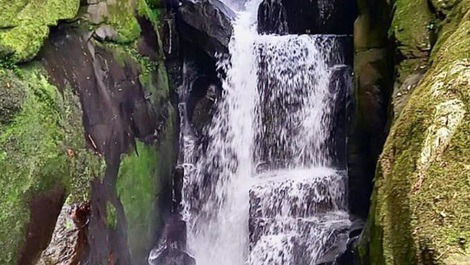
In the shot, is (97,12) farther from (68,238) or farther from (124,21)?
(68,238)

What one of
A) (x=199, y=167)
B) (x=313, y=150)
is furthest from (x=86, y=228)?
(x=313, y=150)

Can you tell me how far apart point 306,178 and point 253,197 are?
2.89ft

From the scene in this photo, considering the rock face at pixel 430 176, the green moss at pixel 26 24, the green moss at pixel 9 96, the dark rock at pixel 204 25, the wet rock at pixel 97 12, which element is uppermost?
the dark rock at pixel 204 25

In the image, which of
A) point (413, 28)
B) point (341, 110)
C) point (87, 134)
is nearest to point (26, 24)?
point (87, 134)

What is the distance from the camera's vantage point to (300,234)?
682 centimetres

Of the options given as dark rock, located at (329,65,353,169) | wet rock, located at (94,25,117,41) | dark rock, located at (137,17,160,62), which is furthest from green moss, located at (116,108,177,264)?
dark rock, located at (329,65,353,169)

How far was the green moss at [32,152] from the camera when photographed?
143 inches

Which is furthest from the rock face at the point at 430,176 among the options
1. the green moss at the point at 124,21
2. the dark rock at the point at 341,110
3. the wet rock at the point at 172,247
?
the green moss at the point at 124,21

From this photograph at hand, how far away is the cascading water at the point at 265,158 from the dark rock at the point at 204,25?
0.85 feet

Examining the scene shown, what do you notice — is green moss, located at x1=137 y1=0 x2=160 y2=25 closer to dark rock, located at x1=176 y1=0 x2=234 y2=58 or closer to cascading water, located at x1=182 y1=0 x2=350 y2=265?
dark rock, located at x1=176 y1=0 x2=234 y2=58

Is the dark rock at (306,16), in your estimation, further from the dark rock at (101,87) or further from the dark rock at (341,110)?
the dark rock at (101,87)

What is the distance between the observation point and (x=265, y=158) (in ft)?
Result: 26.1

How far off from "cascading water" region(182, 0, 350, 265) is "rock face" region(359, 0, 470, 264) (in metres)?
3.53

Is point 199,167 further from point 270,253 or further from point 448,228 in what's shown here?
point 448,228
